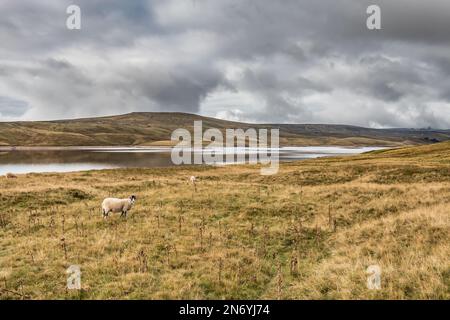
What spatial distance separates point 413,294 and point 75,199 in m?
24.8

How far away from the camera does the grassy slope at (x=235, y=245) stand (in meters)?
9.83

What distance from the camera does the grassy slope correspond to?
9828 millimetres

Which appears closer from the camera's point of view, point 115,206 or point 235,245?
point 235,245

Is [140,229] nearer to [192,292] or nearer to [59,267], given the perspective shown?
[59,267]

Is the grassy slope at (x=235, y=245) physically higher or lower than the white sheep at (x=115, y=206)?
lower

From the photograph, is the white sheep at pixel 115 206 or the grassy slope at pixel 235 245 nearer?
the grassy slope at pixel 235 245

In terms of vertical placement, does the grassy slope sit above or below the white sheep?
below

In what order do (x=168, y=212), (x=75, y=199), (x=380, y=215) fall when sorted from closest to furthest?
(x=380, y=215) → (x=168, y=212) → (x=75, y=199)

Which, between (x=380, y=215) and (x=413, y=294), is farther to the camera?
(x=380, y=215)

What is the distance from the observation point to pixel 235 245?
14430mm

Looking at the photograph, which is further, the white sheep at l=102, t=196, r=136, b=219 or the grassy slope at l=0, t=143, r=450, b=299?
the white sheep at l=102, t=196, r=136, b=219

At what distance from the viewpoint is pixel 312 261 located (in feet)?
40.8

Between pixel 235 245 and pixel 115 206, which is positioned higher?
pixel 115 206
